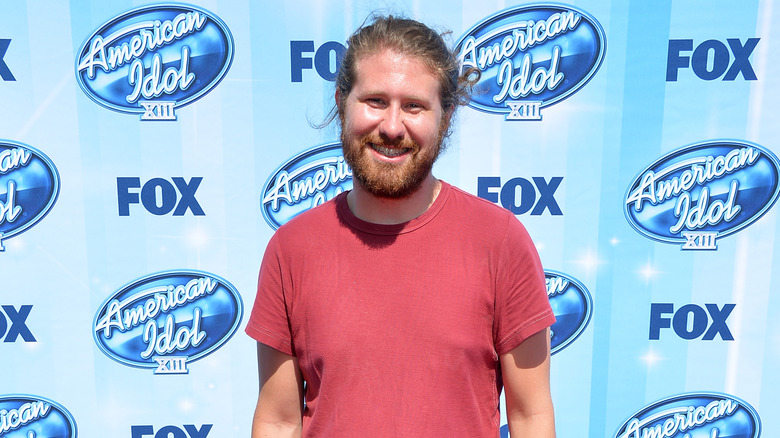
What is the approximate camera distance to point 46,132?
79.1 inches

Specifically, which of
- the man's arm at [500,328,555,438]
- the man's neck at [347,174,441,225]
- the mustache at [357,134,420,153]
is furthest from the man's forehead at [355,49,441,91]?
the man's arm at [500,328,555,438]

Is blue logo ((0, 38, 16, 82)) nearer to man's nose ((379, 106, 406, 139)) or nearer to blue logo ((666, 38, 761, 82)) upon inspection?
man's nose ((379, 106, 406, 139))

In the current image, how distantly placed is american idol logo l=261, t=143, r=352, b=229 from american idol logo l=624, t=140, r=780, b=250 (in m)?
1.26

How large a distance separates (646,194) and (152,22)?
2192 mm

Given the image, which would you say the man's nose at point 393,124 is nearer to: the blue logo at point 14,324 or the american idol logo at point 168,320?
the american idol logo at point 168,320

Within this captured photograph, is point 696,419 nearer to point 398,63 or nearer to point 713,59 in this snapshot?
point 713,59

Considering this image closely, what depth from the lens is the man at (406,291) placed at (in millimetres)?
1179

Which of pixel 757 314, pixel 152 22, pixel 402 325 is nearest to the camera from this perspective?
pixel 402 325

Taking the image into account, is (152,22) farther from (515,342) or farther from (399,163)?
(515,342)

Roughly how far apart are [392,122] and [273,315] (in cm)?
59

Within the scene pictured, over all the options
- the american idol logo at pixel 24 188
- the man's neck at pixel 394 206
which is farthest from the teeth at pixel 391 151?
the american idol logo at pixel 24 188

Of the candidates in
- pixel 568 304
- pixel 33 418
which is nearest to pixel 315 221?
pixel 568 304

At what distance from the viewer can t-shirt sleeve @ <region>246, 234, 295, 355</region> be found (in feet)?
4.17

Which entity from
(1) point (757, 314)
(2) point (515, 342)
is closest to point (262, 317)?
(2) point (515, 342)
